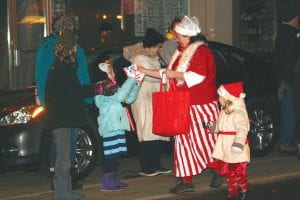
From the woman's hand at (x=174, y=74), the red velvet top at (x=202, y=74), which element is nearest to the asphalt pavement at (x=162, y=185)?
the red velvet top at (x=202, y=74)

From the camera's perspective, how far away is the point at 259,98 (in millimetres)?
11195

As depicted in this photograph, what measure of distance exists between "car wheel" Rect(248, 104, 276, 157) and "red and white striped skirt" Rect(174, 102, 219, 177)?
93.7 inches

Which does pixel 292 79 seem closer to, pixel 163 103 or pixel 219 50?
pixel 219 50

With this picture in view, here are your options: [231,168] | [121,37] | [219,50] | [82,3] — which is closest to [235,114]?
[231,168]

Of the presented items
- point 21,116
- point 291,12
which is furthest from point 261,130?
point 21,116

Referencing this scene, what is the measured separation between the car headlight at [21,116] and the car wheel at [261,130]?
10.4ft

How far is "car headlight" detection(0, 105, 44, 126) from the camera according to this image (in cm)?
932

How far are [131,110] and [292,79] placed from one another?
2.46m

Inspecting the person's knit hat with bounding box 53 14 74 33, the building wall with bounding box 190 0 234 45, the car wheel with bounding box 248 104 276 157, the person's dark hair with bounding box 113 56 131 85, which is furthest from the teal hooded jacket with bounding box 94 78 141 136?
the building wall with bounding box 190 0 234 45

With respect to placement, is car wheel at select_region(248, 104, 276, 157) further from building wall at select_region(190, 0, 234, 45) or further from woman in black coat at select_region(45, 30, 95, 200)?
building wall at select_region(190, 0, 234, 45)

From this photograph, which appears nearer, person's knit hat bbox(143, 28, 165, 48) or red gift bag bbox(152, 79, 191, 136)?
red gift bag bbox(152, 79, 191, 136)

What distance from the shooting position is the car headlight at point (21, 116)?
9.32m

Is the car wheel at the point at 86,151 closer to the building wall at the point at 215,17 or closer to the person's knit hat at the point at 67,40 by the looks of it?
the person's knit hat at the point at 67,40

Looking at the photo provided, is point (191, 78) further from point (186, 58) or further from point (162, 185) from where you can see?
point (162, 185)
